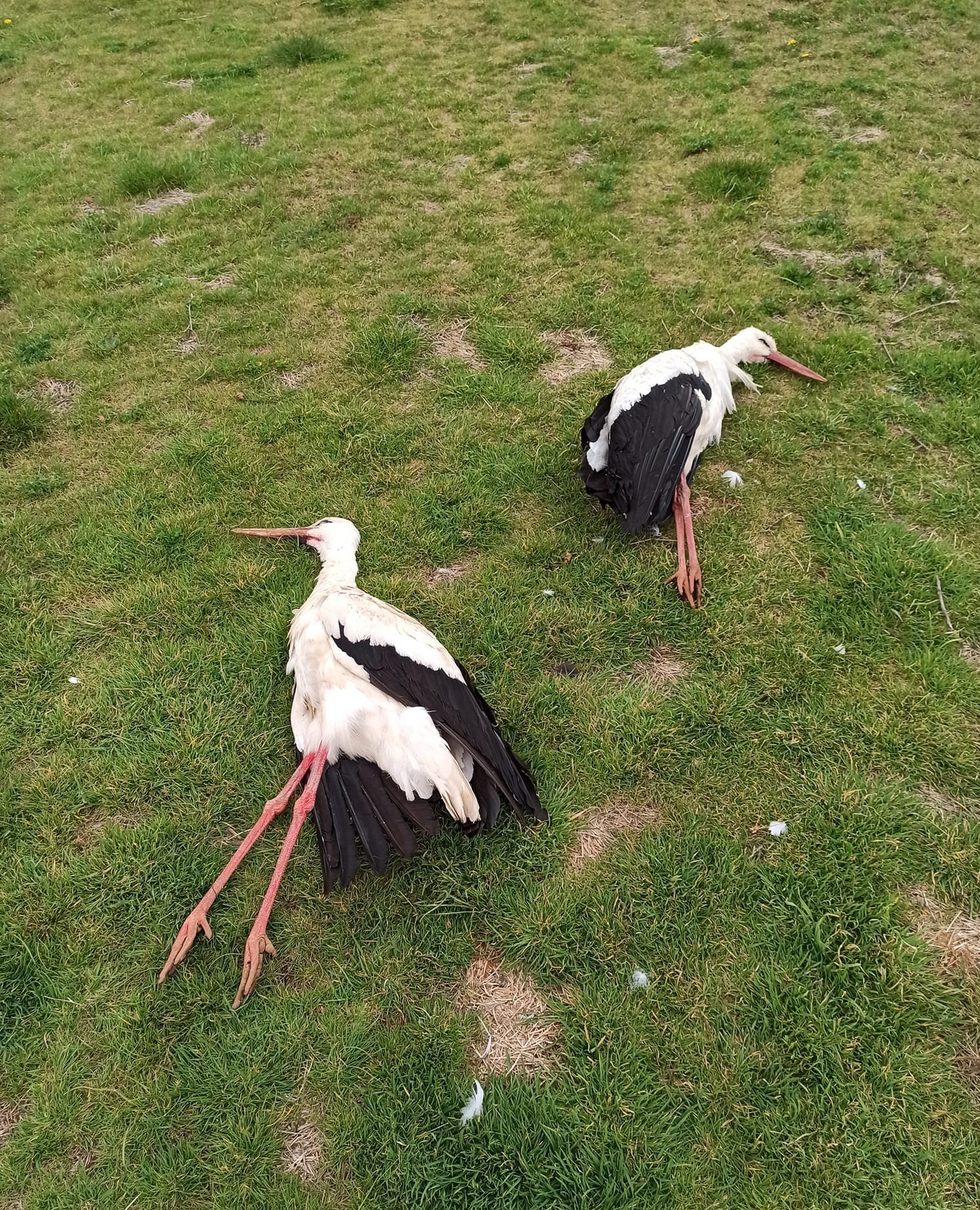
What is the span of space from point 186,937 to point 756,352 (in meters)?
3.97

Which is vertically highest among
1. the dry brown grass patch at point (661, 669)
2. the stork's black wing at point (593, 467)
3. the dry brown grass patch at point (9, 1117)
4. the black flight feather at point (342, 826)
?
the stork's black wing at point (593, 467)

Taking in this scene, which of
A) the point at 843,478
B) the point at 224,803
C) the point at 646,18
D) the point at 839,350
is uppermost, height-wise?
the point at 646,18

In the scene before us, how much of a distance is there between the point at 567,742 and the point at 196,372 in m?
3.32

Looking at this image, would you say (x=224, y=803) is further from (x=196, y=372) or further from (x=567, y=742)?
(x=196, y=372)

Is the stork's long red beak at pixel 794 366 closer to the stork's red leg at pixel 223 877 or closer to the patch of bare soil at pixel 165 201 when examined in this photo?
the stork's red leg at pixel 223 877

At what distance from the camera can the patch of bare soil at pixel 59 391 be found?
4320 mm

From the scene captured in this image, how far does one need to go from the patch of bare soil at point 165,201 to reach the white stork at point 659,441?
4.41m

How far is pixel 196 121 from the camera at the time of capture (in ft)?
22.8

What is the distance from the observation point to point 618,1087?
2.01 m

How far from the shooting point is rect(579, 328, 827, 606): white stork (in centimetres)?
328

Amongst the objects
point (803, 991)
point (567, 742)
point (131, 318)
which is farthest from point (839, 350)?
point (131, 318)

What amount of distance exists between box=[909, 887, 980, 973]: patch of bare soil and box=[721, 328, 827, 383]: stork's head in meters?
2.87

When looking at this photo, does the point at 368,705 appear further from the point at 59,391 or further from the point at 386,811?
the point at 59,391

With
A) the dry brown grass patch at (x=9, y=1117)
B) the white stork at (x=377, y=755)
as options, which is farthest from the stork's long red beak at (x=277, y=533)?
the dry brown grass patch at (x=9, y=1117)
